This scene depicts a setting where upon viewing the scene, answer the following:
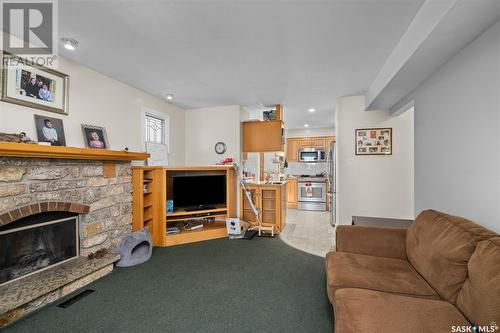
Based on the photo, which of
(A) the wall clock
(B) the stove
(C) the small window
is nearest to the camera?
(C) the small window

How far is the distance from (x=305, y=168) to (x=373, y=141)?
3312mm

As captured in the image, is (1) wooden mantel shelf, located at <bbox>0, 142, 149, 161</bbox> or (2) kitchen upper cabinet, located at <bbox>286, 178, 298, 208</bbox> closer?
(1) wooden mantel shelf, located at <bbox>0, 142, 149, 161</bbox>

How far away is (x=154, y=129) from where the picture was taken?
409 centimetres

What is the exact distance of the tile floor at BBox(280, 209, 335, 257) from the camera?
3400mm

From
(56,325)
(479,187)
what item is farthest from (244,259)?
(479,187)

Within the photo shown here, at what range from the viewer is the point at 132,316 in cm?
183

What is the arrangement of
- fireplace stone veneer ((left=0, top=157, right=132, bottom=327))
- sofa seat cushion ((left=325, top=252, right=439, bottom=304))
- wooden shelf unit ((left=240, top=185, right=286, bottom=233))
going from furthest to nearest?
wooden shelf unit ((left=240, top=185, right=286, bottom=233))
fireplace stone veneer ((left=0, top=157, right=132, bottom=327))
sofa seat cushion ((left=325, top=252, right=439, bottom=304))

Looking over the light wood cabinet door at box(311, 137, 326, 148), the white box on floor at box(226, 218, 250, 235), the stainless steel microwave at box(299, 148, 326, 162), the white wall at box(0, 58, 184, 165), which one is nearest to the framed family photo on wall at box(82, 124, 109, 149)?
the white wall at box(0, 58, 184, 165)

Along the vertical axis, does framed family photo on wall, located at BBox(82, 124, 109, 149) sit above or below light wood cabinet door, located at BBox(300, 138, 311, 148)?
below

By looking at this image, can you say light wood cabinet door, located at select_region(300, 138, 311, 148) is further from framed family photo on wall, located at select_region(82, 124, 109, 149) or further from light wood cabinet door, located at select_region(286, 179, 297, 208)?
framed family photo on wall, located at select_region(82, 124, 109, 149)

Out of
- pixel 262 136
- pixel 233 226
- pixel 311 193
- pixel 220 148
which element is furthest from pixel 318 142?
pixel 233 226

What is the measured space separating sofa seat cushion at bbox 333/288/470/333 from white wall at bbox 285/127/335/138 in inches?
239

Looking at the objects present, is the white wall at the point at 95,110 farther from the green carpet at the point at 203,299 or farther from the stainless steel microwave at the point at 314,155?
the stainless steel microwave at the point at 314,155

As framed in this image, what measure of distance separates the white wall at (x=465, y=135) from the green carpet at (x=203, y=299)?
141 cm
